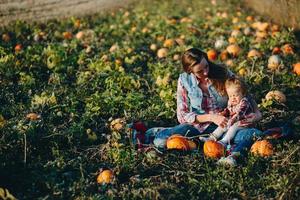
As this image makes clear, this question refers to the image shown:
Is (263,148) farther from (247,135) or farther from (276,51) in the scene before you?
(276,51)

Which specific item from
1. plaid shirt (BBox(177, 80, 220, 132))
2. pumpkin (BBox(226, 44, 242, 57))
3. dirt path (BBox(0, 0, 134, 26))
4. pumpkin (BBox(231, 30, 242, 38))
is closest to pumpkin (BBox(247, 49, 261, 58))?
pumpkin (BBox(226, 44, 242, 57))

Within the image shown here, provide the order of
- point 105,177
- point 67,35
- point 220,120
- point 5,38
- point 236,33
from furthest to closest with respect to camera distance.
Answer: point 67,35 < point 5,38 < point 236,33 < point 220,120 < point 105,177

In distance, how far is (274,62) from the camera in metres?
5.84

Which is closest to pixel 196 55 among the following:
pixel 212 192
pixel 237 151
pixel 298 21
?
pixel 237 151

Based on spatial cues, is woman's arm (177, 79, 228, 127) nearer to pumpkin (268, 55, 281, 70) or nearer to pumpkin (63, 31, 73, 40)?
pumpkin (268, 55, 281, 70)

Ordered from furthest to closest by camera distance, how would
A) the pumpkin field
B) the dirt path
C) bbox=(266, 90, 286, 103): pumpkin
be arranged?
the dirt path, bbox=(266, 90, 286, 103): pumpkin, the pumpkin field

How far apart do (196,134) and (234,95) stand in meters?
0.54

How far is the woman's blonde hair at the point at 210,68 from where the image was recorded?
4.33 m

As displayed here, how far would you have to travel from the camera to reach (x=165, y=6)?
8922 millimetres

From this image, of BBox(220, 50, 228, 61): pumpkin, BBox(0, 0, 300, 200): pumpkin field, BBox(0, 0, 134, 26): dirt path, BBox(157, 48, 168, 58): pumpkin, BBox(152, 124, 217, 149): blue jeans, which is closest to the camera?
BBox(0, 0, 300, 200): pumpkin field

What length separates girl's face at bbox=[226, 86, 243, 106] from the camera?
14.2 ft

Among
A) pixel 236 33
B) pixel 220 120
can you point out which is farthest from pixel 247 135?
pixel 236 33

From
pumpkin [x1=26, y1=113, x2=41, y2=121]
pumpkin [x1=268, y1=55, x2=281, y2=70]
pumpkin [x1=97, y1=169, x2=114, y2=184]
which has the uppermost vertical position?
pumpkin [x1=268, y1=55, x2=281, y2=70]

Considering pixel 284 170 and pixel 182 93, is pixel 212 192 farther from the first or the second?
pixel 182 93
